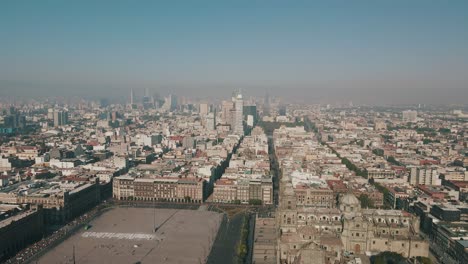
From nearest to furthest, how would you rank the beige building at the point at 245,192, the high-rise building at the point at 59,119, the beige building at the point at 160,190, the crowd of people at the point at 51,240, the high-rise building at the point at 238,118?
the crowd of people at the point at 51,240 < the beige building at the point at 245,192 < the beige building at the point at 160,190 < the high-rise building at the point at 238,118 < the high-rise building at the point at 59,119

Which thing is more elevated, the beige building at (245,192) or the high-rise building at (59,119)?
the high-rise building at (59,119)

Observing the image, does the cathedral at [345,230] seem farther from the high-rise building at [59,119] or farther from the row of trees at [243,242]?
the high-rise building at [59,119]

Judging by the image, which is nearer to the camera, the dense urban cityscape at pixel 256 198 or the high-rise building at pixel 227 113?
the dense urban cityscape at pixel 256 198

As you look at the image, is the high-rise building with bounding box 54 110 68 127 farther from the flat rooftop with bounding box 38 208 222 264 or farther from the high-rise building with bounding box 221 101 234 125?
the flat rooftop with bounding box 38 208 222 264

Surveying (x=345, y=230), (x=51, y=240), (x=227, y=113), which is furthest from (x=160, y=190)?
(x=227, y=113)

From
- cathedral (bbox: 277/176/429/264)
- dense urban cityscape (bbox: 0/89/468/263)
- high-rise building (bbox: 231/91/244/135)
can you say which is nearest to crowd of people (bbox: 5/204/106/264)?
dense urban cityscape (bbox: 0/89/468/263)

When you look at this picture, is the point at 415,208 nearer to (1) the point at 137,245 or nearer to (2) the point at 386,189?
(2) the point at 386,189

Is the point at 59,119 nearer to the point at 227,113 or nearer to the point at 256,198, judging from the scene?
the point at 227,113

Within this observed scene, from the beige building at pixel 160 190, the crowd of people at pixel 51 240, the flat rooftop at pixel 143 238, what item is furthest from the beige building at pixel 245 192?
the crowd of people at pixel 51 240

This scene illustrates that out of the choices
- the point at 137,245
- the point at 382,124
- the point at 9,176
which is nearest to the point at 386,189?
the point at 137,245
